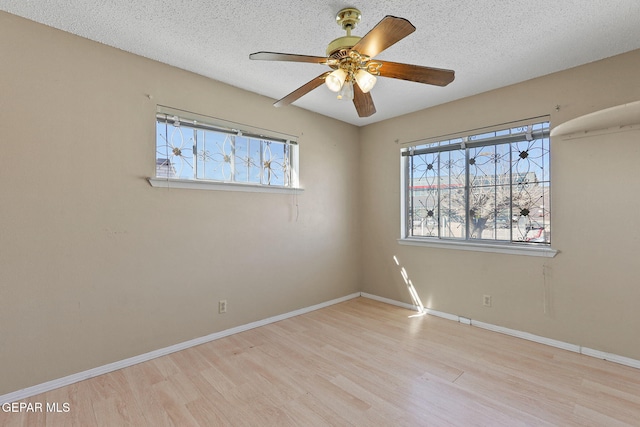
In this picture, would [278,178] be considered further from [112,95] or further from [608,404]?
[608,404]

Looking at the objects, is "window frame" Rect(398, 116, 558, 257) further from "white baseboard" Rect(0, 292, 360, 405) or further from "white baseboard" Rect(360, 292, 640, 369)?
"white baseboard" Rect(0, 292, 360, 405)

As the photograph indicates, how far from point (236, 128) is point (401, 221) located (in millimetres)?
2290

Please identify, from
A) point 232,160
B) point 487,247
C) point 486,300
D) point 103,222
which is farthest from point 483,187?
point 103,222

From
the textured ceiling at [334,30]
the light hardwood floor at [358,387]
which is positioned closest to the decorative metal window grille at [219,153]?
the textured ceiling at [334,30]

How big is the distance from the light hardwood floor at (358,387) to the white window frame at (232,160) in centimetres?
148

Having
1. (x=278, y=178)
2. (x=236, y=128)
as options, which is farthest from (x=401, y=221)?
(x=236, y=128)

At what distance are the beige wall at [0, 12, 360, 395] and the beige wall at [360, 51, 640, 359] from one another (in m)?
Result: 2.12

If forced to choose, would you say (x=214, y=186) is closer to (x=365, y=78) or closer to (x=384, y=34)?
(x=365, y=78)

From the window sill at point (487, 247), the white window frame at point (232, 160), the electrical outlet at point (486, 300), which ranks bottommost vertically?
the electrical outlet at point (486, 300)

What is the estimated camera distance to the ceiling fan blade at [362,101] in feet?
6.48

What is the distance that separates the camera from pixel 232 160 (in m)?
2.97

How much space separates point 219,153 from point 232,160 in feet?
0.48

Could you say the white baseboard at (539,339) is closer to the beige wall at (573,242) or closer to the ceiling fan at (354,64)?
the beige wall at (573,242)

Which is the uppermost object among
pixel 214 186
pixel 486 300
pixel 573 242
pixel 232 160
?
pixel 232 160
